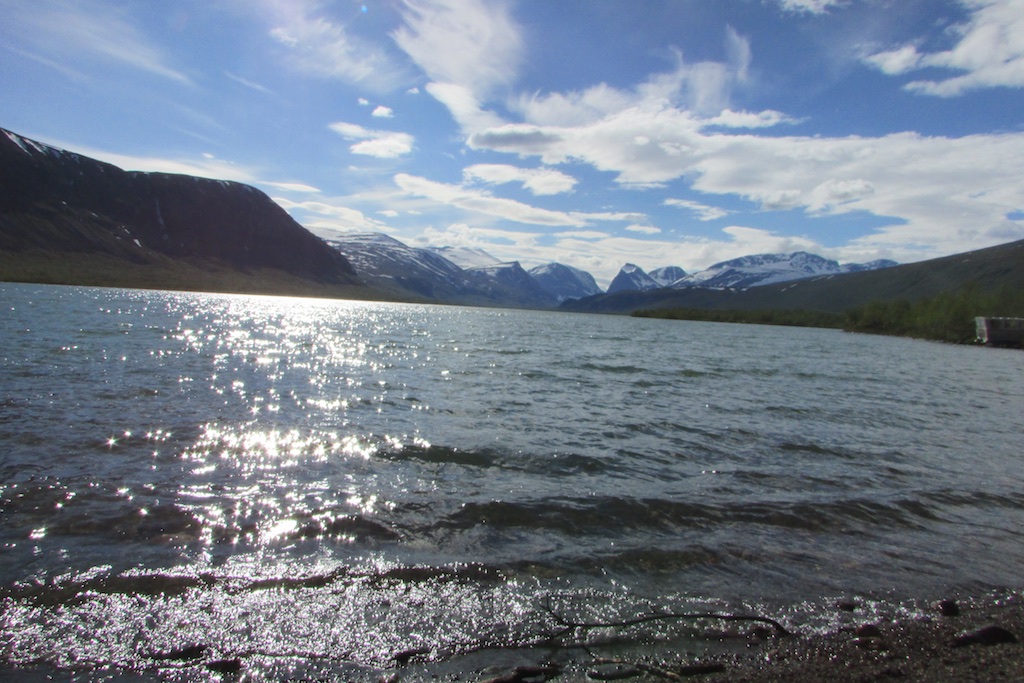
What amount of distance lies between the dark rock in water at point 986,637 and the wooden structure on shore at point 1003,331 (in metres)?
139

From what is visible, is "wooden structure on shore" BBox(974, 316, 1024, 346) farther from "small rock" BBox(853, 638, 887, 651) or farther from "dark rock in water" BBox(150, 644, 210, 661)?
"dark rock in water" BBox(150, 644, 210, 661)

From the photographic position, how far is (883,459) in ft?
56.2

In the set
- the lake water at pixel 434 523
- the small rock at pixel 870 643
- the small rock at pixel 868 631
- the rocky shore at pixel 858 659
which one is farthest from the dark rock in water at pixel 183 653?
the small rock at pixel 868 631

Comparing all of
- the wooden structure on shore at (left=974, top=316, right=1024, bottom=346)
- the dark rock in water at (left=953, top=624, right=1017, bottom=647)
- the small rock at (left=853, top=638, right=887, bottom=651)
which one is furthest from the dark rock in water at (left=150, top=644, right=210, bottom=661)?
the wooden structure on shore at (left=974, top=316, right=1024, bottom=346)

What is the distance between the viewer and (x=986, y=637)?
7.17m

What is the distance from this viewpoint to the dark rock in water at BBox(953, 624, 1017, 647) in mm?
7086

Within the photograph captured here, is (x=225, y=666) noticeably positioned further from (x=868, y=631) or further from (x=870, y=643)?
(x=868, y=631)

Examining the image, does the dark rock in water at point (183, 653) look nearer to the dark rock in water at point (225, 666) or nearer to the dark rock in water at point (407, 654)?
the dark rock in water at point (225, 666)

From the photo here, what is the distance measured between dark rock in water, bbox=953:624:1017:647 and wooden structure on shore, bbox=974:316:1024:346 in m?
139

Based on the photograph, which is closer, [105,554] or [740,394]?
[105,554]

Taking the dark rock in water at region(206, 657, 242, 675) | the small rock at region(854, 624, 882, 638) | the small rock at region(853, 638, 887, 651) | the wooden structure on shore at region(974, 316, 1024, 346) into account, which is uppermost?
the wooden structure on shore at region(974, 316, 1024, 346)

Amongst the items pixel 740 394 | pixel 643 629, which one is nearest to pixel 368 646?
pixel 643 629

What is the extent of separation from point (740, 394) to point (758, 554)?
22092mm

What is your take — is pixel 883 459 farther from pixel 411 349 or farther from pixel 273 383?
pixel 411 349
